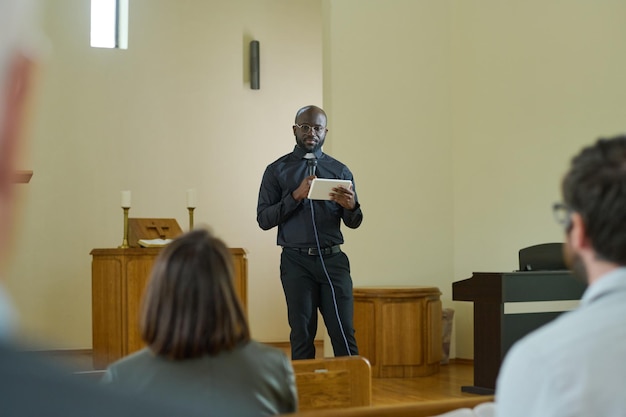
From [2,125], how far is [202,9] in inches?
377

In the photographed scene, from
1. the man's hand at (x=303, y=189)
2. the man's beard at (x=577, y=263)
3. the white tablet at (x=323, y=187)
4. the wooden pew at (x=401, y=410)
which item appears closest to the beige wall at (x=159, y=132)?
the man's hand at (x=303, y=189)

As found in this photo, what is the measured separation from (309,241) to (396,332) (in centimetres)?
264

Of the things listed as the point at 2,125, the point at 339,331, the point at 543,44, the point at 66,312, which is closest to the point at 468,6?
the point at 543,44

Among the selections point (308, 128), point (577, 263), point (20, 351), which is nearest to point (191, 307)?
point (577, 263)

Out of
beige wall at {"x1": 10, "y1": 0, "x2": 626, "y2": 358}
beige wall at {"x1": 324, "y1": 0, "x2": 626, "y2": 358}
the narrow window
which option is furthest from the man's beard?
the narrow window

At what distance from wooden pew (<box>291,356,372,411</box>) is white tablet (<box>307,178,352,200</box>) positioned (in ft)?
7.07

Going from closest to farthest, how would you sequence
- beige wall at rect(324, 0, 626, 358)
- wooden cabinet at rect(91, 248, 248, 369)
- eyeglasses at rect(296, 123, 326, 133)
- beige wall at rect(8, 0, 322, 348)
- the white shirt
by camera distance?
the white shirt → eyeglasses at rect(296, 123, 326, 133) → wooden cabinet at rect(91, 248, 248, 369) → beige wall at rect(324, 0, 626, 358) → beige wall at rect(8, 0, 322, 348)

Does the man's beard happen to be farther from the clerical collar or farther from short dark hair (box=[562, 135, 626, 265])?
the clerical collar

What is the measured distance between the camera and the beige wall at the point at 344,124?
7.45 metres

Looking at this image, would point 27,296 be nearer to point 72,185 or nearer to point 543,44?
point 72,185

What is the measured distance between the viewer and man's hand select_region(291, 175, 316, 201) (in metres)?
4.58

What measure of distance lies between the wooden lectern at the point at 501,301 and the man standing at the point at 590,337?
4.56 metres

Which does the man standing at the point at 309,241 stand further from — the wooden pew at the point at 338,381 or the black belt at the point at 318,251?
the wooden pew at the point at 338,381

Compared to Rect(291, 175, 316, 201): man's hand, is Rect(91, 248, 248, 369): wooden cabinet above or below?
below
